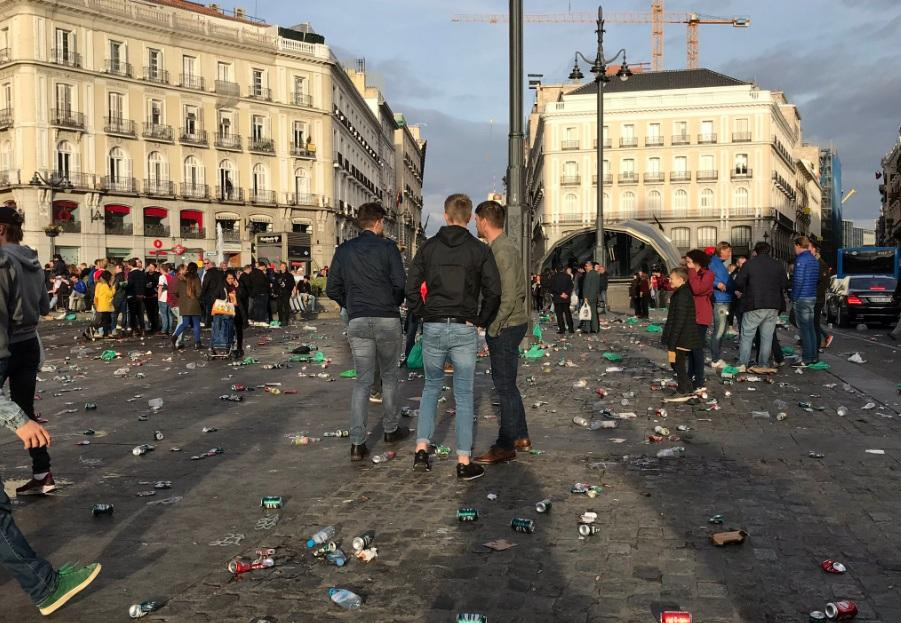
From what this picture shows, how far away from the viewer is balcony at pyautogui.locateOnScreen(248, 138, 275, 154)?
2215 inches

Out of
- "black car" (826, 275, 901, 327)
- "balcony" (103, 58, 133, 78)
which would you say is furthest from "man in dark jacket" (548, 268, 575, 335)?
"balcony" (103, 58, 133, 78)

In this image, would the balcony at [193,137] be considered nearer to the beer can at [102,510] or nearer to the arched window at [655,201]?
the arched window at [655,201]

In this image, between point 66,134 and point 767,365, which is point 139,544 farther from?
point 66,134

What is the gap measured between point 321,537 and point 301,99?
5727 centimetres

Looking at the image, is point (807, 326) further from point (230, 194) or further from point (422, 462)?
point (230, 194)

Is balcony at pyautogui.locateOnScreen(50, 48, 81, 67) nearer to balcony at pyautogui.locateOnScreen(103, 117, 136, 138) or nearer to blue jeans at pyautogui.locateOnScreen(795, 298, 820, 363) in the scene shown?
balcony at pyautogui.locateOnScreen(103, 117, 136, 138)

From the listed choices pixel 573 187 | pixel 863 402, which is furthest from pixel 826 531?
pixel 573 187

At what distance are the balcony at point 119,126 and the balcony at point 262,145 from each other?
26.3 feet

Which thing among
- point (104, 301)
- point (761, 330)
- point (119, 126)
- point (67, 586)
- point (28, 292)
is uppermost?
point (119, 126)

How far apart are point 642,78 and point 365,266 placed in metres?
75.8

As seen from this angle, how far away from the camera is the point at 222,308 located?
48.2 ft

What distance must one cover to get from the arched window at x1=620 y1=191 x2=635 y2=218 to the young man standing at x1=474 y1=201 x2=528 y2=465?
69.4m

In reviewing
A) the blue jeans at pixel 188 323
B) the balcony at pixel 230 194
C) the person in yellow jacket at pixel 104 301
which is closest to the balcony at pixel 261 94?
the balcony at pixel 230 194

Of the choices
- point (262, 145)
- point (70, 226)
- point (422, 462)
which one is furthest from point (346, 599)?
point (262, 145)
